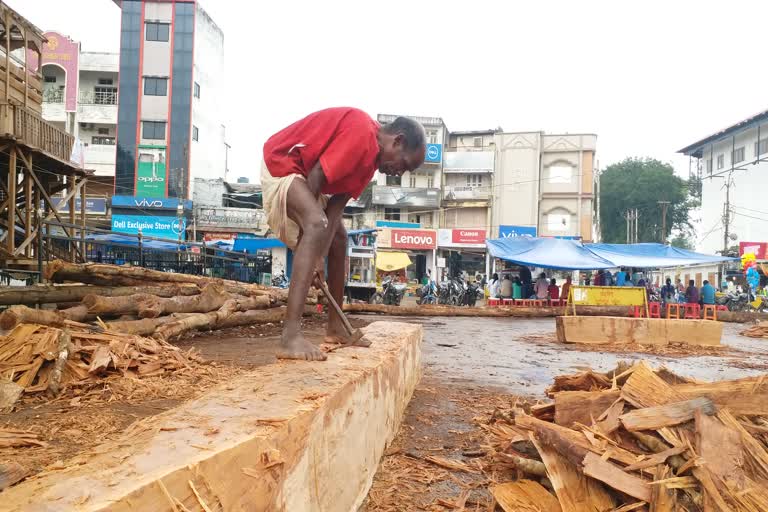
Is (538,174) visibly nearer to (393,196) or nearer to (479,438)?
(393,196)

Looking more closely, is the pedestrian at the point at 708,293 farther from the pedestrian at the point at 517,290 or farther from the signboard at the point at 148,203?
the signboard at the point at 148,203

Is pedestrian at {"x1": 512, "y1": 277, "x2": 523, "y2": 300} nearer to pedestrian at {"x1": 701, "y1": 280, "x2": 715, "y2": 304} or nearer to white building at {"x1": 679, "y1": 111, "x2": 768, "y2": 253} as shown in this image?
pedestrian at {"x1": 701, "y1": 280, "x2": 715, "y2": 304}

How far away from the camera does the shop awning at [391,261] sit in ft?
91.4

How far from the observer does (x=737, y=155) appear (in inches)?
1515

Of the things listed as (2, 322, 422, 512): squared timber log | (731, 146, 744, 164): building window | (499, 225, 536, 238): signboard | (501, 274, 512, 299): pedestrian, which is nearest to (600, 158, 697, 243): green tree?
(731, 146, 744, 164): building window

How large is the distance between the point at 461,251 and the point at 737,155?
22.7 metres

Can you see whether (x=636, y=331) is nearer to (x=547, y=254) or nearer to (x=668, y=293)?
(x=547, y=254)

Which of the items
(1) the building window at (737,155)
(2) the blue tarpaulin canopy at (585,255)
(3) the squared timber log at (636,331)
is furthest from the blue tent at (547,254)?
(1) the building window at (737,155)

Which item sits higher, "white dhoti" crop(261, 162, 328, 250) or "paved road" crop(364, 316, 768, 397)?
"white dhoti" crop(261, 162, 328, 250)

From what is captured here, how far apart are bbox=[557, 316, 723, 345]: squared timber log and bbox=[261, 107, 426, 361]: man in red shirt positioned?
21.8 ft

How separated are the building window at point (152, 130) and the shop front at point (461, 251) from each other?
18.4 metres

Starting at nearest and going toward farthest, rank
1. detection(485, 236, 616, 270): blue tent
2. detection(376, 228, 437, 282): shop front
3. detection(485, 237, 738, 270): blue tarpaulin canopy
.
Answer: detection(485, 236, 616, 270): blue tent → detection(485, 237, 738, 270): blue tarpaulin canopy → detection(376, 228, 437, 282): shop front

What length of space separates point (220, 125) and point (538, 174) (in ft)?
75.8

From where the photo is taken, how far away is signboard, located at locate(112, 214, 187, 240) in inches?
1081
